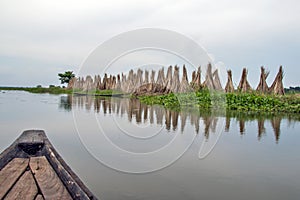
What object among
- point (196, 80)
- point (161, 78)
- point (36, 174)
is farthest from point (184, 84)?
point (36, 174)

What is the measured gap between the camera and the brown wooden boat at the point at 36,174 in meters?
1.64

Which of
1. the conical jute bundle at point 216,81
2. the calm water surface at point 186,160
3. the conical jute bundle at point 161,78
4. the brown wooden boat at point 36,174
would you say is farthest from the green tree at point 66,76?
the brown wooden boat at point 36,174

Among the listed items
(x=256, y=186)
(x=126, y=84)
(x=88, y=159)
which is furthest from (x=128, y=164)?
(x=126, y=84)

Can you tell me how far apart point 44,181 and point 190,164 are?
2.62 metres

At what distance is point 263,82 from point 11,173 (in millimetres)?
15576

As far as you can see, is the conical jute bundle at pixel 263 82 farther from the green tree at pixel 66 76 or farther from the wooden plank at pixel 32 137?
the green tree at pixel 66 76

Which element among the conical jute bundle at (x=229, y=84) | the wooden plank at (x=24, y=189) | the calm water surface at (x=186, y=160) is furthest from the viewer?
the conical jute bundle at (x=229, y=84)

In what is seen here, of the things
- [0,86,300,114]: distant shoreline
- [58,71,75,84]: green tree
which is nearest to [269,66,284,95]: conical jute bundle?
[0,86,300,114]: distant shoreline

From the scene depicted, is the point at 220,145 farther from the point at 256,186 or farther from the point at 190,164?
the point at 256,186

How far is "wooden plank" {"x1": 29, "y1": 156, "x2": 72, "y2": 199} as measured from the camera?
5.33 feet

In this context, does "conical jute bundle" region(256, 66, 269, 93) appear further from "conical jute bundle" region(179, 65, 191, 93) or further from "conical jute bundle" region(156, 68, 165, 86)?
"conical jute bundle" region(156, 68, 165, 86)

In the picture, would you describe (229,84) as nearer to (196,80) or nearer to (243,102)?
(196,80)

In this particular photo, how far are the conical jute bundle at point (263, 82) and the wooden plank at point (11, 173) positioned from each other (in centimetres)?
1513

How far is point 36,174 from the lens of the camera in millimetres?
1934
